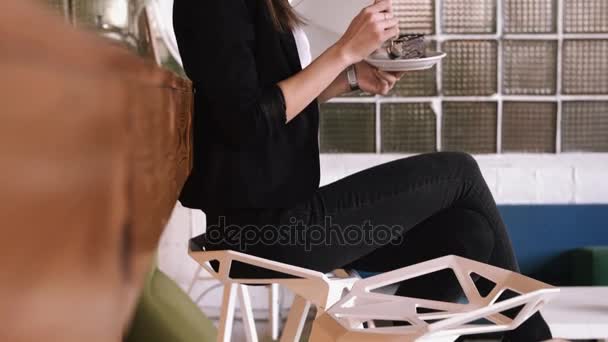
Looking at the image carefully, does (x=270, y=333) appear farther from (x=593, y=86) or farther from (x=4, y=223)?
(x=4, y=223)

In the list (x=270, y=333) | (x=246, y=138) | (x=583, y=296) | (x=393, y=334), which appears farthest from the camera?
(x=270, y=333)

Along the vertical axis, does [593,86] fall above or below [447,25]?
below

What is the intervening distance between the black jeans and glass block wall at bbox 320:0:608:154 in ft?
5.27

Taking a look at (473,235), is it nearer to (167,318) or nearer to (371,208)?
(371,208)

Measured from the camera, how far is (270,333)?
249 centimetres

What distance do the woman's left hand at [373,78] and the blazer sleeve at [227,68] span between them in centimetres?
33

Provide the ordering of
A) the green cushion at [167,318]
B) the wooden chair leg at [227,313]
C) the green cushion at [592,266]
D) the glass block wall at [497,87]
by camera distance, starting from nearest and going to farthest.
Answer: the wooden chair leg at [227,313]
the green cushion at [167,318]
the green cushion at [592,266]
the glass block wall at [497,87]

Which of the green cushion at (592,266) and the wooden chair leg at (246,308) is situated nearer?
the wooden chair leg at (246,308)

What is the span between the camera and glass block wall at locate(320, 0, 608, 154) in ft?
8.53

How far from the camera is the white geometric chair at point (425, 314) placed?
597 millimetres

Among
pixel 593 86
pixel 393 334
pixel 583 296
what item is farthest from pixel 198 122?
→ pixel 593 86

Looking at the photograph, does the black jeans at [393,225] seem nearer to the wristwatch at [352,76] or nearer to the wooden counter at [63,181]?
the wristwatch at [352,76]

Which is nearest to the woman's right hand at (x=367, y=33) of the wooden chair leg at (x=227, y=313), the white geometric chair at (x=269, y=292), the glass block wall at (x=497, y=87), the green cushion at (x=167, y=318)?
the wooden chair leg at (x=227, y=313)

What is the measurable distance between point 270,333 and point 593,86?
1434mm
